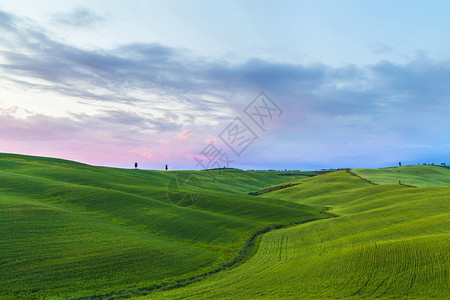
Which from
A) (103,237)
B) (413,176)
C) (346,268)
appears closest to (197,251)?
(103,237)

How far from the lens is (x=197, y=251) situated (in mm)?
33156

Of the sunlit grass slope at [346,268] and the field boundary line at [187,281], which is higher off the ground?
the sunlit grass slope at [346,268]

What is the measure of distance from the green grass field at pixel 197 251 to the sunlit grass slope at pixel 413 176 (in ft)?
228

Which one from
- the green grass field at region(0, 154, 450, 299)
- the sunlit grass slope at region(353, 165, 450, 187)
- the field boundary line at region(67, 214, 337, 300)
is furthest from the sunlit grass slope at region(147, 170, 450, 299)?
the sunlit grass slope at region(353, 165, 450, 187)

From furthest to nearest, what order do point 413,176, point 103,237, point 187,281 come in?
point 413,176 < point 103,237 < point 187,281

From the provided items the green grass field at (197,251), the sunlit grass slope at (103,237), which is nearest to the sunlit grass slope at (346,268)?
the green grass field at (197,251)

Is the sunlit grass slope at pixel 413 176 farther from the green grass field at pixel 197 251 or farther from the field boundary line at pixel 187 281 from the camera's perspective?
the field boundary line at pixel 187 281

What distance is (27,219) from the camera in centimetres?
3406

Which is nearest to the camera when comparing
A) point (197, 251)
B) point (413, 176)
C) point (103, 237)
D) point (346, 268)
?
point (346, 268)

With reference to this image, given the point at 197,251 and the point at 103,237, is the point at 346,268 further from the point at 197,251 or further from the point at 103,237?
the point at 103,237

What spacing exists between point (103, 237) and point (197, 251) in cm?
1084

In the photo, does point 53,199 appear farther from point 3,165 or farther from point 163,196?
point 3,165

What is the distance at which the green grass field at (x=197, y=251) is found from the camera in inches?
838

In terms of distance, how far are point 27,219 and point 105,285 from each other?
18.3 m
